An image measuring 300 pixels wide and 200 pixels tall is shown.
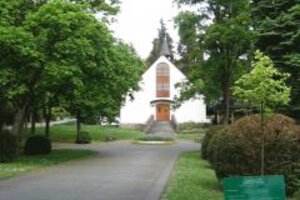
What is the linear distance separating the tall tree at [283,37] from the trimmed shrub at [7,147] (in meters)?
13.1

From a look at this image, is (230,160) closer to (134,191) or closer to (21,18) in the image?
(134,191)

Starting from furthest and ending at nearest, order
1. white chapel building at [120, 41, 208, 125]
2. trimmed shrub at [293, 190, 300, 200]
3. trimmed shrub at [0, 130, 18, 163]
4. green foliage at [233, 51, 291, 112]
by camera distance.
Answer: white chapel building at [120, 41, 208, 125]
trimmed shrub at [0, 130, 18, 163]
trimmed shrub at [293, 190, 300, 200]
green foliage at [233, 51, 291, 112]

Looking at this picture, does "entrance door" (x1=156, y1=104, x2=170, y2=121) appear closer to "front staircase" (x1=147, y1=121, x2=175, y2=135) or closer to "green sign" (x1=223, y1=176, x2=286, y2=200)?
"front staircase" (x1=147, y1=121, x2=175, y2=135)

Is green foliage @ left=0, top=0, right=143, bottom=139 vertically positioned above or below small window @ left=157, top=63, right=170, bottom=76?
below

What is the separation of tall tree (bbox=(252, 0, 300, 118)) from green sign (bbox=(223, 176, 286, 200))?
10932 mm

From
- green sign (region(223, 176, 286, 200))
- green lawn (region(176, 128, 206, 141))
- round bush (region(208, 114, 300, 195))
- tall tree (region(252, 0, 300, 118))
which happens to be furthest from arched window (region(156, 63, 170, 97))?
green sign (region(223, 176, 286, 200))

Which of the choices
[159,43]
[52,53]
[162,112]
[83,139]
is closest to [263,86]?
[52,53]

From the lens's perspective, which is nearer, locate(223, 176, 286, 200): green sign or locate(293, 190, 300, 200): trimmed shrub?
locate(223, 176, 286, 200): green sign

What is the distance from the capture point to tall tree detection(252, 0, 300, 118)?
1944 centimetres

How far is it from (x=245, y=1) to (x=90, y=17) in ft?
35.5

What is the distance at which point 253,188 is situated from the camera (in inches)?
333

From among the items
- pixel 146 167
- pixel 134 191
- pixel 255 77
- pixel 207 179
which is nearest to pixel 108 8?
pixel 146 167

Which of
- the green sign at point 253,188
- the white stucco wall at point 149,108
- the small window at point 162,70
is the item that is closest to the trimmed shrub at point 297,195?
the green sign at point 253,188

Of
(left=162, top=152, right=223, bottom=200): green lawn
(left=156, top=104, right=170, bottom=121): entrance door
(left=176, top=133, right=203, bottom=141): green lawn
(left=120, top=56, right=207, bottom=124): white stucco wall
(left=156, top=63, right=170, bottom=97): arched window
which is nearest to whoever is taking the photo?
(left=162, top=152, right=223, bottom=200): green lawn
